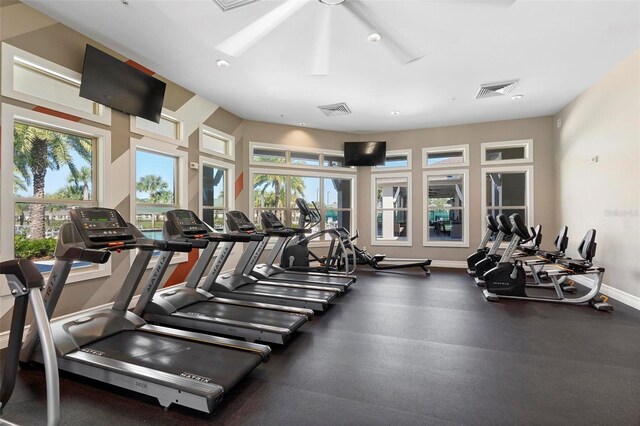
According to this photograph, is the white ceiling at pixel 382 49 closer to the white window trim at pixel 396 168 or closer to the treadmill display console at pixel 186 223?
the white window trim at pixel 396 168

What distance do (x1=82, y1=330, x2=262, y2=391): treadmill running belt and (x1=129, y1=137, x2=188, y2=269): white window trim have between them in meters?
1.91

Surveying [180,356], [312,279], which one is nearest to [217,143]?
[312,279]

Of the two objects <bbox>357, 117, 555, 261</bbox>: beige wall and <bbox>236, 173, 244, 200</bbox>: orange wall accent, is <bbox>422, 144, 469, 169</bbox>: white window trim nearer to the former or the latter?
<bbox>357, 117, 555, 261</bbox>: beige wall

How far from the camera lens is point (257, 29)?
348cm

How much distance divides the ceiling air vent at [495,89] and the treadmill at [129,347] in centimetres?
525

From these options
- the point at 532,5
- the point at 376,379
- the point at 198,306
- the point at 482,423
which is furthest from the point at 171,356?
the point at 532,5

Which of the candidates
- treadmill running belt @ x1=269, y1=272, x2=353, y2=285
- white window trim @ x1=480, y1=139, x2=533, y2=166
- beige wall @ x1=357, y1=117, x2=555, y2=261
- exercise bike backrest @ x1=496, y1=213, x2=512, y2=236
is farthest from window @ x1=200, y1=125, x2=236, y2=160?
white window trim @ x1=480, y1=139, x2=533, y2=166

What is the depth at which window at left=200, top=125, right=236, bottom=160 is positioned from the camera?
5657 millimetres

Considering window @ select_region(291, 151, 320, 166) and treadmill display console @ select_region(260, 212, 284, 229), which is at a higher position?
window @ select_region(291, 151, 320, 166)

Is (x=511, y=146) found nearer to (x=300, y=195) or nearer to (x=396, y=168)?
(x=396, y=168)

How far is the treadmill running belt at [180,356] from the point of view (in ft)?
7.15

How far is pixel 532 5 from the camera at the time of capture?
312 cm

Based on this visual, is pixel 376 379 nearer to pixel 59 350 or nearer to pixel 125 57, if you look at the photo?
pixel 59 350

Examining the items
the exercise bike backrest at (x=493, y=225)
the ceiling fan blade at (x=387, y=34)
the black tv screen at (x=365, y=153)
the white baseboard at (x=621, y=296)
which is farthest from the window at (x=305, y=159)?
the white baseboard at (x=621, y=296)
